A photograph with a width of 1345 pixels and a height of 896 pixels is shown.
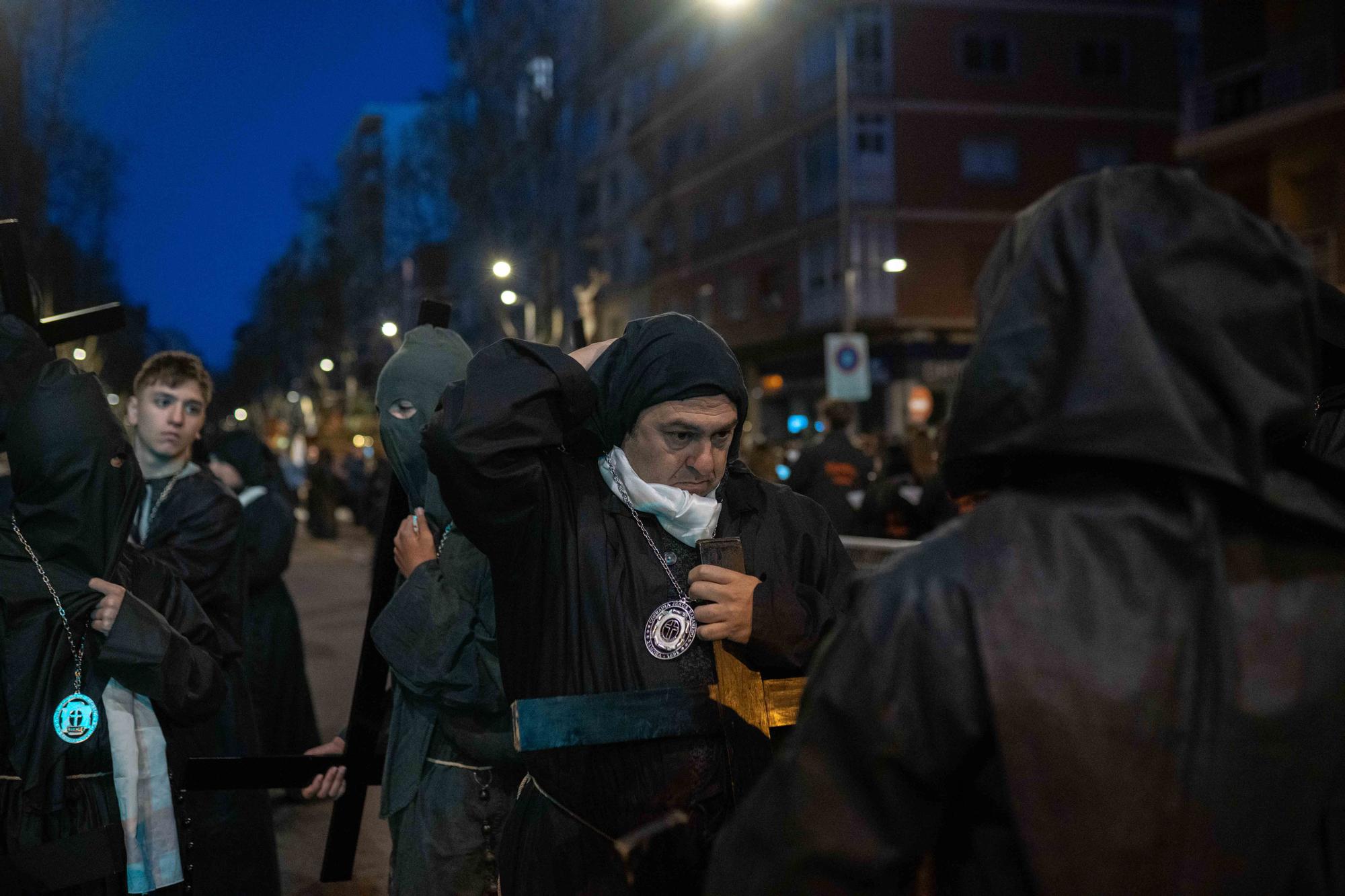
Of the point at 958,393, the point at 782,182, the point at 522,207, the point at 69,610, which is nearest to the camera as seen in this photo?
the point at 958,393

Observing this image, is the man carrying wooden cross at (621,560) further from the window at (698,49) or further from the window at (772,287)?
the window at (698,49)

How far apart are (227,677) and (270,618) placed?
103 inches

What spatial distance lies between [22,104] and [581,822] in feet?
97.7

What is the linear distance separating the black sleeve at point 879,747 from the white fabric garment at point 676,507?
1.12 metres

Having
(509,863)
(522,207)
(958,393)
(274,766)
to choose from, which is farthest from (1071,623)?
(522,207)

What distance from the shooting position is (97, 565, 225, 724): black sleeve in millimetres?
3422

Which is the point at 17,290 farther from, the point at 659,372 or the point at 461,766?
the point at 659,372

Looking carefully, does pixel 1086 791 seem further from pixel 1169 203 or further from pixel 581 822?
pixel 581 822

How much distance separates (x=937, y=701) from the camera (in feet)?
4.82

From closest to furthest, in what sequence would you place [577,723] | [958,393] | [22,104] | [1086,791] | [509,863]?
[1086,791] < [958,393] < [577,723] < [509,863] < [22,104]

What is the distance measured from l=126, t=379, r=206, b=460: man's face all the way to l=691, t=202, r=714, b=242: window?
3591 centimetres

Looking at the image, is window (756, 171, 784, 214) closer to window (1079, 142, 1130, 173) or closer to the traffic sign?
window (1079, 142, 1130, 173)

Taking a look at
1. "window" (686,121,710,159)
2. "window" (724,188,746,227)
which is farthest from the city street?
"window" (686,121,710,159)

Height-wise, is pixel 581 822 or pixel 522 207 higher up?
pixel 522 207
